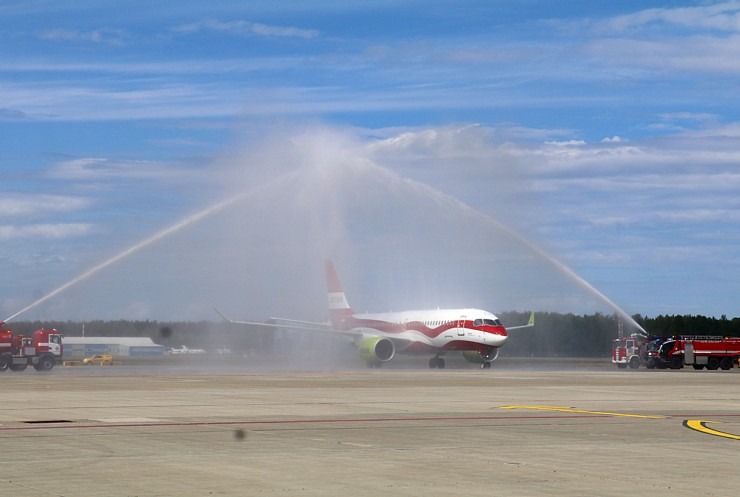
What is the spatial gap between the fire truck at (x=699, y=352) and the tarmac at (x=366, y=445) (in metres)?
48.0

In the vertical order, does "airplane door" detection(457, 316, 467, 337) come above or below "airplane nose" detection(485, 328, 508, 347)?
above

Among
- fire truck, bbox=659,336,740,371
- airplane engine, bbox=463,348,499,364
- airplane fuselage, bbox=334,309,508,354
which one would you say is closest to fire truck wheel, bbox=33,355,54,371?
airplane fuselage, bbox=334,309,508,354

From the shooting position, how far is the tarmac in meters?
16.2

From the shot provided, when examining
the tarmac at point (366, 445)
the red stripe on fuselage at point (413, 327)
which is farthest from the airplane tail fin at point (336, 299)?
the tarmac at point (366, 445)

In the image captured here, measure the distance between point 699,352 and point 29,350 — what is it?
174 ft

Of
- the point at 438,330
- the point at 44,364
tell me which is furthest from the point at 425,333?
the point at 44,364

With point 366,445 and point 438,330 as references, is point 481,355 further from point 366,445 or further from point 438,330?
point 366,445

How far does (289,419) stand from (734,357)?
67846 mm

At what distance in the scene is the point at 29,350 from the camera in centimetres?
8019

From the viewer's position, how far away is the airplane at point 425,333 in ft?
274

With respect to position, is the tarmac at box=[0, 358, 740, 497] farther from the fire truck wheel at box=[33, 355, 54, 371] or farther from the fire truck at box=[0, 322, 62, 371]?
the fire truck wheel at box=[33, 355, 54, 371]

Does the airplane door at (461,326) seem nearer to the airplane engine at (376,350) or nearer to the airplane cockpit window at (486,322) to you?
the airplane cockpit window at (486,322)

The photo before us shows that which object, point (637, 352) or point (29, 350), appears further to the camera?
point (637, 352)

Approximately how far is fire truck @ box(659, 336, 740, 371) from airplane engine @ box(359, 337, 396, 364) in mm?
22355
